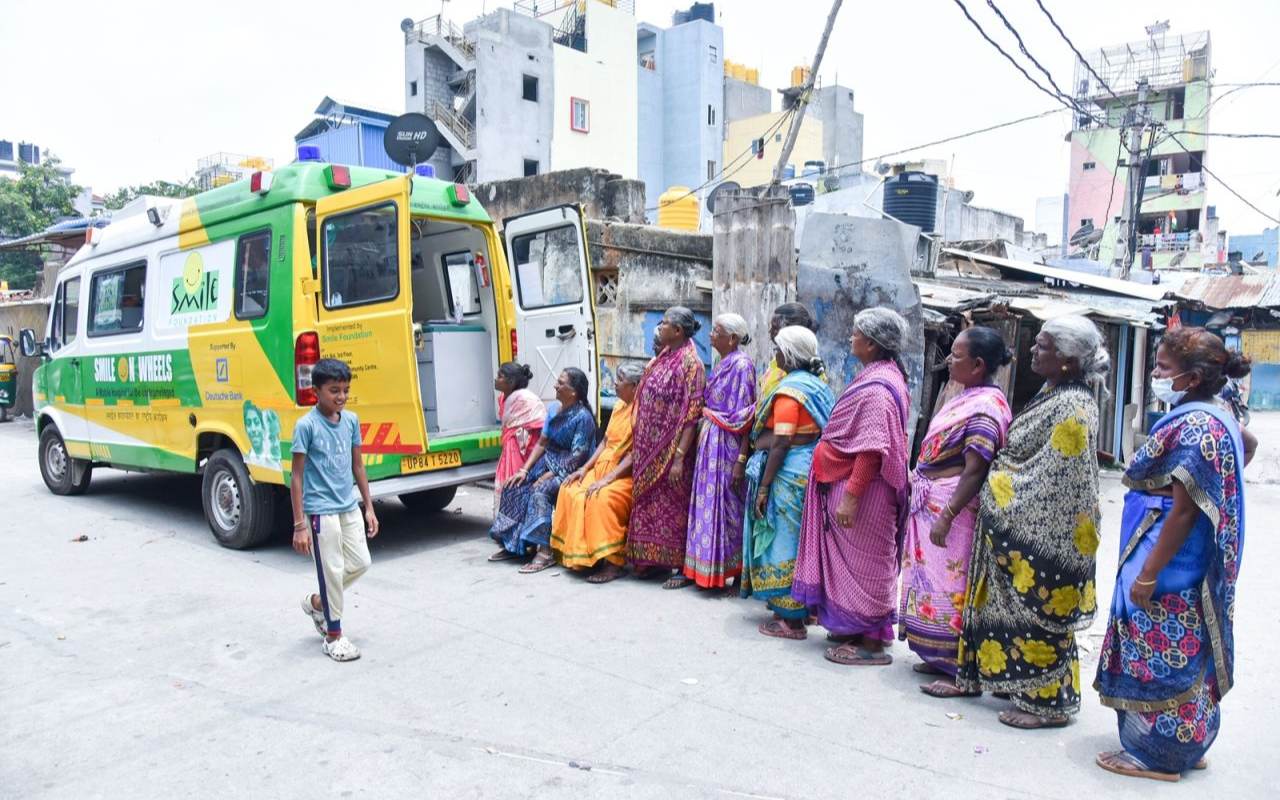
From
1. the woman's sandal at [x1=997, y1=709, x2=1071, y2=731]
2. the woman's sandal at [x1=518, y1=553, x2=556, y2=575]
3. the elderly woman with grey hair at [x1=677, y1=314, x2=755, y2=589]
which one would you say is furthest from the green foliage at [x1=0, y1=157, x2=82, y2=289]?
the woman's sandal at [x1=997, y1=709, x2=1071, y2=731]

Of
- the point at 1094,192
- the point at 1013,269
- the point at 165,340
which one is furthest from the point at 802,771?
the point at 1094,192

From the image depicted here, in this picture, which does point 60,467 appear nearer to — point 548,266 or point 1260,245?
point 548,266

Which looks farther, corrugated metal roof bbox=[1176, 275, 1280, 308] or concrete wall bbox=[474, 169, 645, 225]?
corrugated metal roof bbox=[1176, 275, 1280, 308]

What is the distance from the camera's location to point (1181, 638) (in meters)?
2.87

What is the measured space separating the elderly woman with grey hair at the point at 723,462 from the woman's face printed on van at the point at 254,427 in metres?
2.81

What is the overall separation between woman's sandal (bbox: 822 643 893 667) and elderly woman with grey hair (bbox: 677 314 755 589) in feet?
3.23

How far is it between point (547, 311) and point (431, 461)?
1.44m

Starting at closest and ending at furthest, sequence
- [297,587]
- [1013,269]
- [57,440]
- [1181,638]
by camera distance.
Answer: [1181,638] → [297,587] → [57,440] → [1013,269]

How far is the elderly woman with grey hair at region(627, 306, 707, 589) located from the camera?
16.6ft

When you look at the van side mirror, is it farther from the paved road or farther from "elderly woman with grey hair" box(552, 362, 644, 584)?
"elderly woman with grey hair" box(552, 362, 644, 584)

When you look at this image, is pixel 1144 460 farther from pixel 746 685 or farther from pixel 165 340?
pixel 165 340

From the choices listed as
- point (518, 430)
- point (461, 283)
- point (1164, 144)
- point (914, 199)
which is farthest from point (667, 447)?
point (1164, 144)

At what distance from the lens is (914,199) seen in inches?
552

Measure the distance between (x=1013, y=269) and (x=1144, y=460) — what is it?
9549mm
